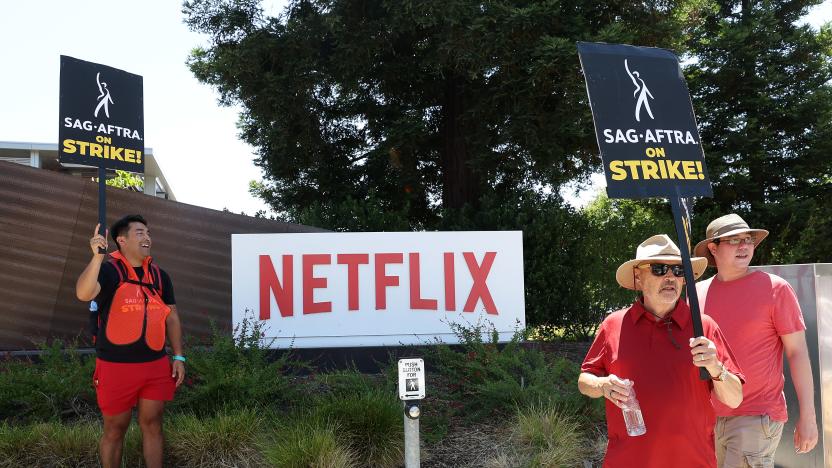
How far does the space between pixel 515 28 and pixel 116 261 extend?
27.9 feet

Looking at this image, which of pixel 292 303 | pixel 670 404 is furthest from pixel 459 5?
pixel 670 404

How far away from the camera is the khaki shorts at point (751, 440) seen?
398cm

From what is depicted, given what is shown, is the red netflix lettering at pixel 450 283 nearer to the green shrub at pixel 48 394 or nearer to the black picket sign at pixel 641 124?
the green shrub at pixel 48 394

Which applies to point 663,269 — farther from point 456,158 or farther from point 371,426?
point 456,158

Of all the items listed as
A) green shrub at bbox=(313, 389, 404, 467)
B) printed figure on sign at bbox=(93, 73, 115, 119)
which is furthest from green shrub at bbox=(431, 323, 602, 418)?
printed figure on sign at bbox=(93, 73, 115, 119)

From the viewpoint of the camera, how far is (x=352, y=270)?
902 cm

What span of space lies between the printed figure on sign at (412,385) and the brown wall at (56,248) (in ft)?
18.9

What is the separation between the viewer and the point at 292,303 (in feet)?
29.2

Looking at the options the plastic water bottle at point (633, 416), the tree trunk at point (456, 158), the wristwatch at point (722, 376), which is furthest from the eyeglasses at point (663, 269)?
the tree trunk at point (456, 158)

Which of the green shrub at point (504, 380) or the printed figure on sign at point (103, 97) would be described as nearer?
the green shrub at point (504, 380)

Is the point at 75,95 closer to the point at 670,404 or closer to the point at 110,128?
the point at 110,128

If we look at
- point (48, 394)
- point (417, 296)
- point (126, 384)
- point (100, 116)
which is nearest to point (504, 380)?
point (417, 296)

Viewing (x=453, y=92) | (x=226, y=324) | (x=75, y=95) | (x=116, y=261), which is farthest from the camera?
(x=453, y=92)

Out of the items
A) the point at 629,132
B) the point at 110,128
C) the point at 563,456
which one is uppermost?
the point at 110,128
